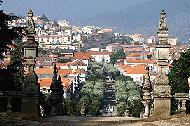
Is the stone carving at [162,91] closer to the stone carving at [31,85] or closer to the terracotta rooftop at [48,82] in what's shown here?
the stone carving at [31,85]

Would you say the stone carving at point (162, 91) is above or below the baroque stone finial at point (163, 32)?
below

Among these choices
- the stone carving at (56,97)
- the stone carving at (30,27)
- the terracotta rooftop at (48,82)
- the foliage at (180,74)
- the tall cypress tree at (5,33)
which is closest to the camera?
the stone carving at (30,27)

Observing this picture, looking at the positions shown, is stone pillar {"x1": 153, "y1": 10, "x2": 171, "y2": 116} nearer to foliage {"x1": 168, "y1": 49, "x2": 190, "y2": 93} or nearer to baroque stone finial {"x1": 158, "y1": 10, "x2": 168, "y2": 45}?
baroque stone finial {"x1": 158, "y1": 10, "x2": 168, "y2": 45}

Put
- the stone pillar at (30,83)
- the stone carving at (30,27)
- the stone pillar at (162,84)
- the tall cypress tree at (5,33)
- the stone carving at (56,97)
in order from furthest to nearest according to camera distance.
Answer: the stone carving at (56,97) < the tall cypress tree at (5,33) < the stone carving at (30,27) < the stone pillar at (30,83) < the stone pillar at (162,84)

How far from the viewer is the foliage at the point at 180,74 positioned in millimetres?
50531

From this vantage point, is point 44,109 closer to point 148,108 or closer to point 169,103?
point 148,108

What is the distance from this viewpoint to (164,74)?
20.5 m

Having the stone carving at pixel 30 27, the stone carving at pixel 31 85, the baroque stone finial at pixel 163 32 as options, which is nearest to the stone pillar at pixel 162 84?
the baroque stone finial at pixel 163 32

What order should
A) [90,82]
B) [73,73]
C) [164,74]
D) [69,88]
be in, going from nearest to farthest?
[164,74] < [90,82] < [69,88] < [73,73]

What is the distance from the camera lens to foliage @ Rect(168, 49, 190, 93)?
166 ft

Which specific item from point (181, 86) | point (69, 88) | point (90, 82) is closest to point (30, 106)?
point (181, 86)

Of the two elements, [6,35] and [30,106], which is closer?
[30,106]

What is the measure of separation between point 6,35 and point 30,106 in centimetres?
569

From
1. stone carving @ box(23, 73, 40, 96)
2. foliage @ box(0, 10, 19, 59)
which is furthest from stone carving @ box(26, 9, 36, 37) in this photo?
foliage @ box(0, 10, 19, 59)
